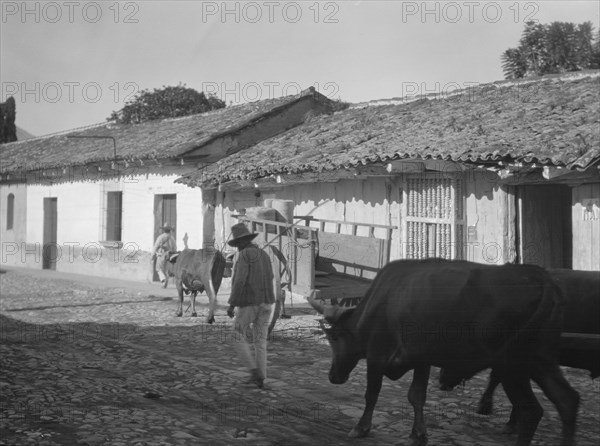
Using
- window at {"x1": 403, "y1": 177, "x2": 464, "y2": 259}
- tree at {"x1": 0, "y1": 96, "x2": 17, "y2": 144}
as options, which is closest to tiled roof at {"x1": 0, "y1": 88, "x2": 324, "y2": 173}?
window at {"x1": 403, "y1": 177, "x2": 464, "y2": 259}

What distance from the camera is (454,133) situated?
41.7 ft

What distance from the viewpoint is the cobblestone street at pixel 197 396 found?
227 inches

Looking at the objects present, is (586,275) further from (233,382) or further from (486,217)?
(486,217)

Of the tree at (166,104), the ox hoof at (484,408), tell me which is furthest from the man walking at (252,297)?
the tree at (166,104)

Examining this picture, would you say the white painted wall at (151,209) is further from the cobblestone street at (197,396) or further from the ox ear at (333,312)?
the ox ear at (333,312)

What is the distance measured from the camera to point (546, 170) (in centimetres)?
1023

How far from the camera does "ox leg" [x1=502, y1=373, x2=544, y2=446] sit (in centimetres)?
523

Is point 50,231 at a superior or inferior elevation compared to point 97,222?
inferior

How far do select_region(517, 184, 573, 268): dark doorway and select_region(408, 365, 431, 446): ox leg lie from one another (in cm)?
662

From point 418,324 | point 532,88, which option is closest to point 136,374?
point 418,324

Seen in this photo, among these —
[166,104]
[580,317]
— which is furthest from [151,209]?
[166,104]

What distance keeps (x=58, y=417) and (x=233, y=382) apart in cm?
207

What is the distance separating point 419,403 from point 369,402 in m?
0.43

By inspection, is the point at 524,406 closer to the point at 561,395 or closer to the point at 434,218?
the point at 561,395
